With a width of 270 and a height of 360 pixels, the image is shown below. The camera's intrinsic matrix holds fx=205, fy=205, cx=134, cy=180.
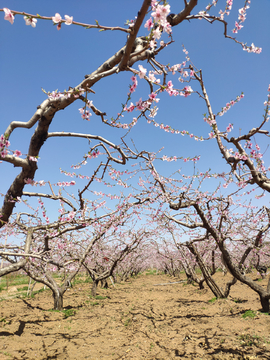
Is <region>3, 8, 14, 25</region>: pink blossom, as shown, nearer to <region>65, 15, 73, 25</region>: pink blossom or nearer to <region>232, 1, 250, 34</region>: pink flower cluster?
<region>65, 15, 73, 25</region>: pink blossom

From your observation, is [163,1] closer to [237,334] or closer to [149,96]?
[149,96]

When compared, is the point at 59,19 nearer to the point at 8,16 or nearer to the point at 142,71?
the point at 8,16

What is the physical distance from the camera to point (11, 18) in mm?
2230

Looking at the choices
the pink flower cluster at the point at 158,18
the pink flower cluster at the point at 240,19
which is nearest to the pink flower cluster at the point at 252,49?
the pink flower cluster at the point at 240,19

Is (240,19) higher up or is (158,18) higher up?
(240,19)

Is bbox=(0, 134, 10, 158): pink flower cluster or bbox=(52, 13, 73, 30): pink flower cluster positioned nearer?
bbox=(52, 13, 73, 30): pink flower cluster

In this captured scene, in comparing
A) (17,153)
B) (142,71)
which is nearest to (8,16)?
(142,71)

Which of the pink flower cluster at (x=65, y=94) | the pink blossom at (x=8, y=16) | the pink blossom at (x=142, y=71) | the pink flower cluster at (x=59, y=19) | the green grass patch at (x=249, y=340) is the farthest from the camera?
the green grass patch at (x=249, y=340)

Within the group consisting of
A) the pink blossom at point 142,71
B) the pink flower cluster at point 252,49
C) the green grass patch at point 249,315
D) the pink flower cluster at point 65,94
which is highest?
the pink flower cluster at point 252,49

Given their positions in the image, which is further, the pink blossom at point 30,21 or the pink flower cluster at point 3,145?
the pink flower cluster at point 3,145

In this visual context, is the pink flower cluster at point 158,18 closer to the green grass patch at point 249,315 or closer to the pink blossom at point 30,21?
the pink blossom at point 30,21

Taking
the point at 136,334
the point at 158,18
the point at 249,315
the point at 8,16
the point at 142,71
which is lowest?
the point at 136,334

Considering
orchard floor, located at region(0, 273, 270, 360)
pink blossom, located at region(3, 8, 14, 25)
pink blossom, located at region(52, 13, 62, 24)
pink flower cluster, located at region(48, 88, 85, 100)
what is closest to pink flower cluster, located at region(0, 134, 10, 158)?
pink flower cluster, located at region(48, 88, 85, 100)

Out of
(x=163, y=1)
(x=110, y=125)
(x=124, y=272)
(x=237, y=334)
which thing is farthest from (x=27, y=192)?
(x=124, y=272)
